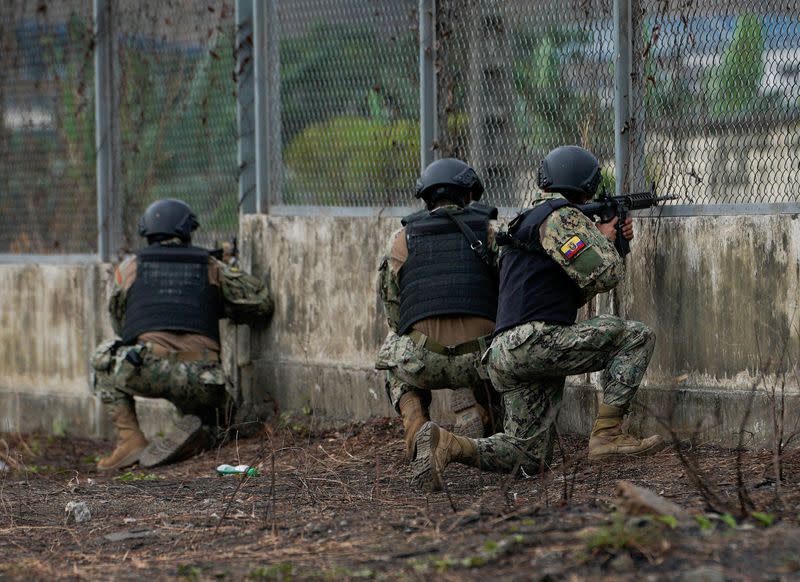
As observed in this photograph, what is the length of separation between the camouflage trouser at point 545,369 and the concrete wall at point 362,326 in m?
0.41

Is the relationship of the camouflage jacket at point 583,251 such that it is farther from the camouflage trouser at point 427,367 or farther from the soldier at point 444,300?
the camouflage trouser at point 427,367

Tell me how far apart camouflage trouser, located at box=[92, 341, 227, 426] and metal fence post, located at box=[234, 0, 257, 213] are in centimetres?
127

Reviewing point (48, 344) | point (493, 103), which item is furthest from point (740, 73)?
point (48, 344)

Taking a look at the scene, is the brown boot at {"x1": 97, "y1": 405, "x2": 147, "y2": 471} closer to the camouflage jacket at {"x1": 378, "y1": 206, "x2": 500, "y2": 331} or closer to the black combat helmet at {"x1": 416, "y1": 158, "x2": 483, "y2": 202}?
the camouflage jacket at {"x1": 378, "y1": 206, "x2": 500, "y2": 331}

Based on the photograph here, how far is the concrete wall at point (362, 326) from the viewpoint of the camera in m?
6.54

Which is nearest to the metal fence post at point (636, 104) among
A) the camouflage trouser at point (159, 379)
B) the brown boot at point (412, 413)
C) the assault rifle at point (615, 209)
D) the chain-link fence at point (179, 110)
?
the assault rifle at point (615, 209)

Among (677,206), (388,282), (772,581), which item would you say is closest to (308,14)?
(388,282)

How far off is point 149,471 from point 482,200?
2.50 metres

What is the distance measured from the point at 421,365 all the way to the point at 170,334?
232 centimetres

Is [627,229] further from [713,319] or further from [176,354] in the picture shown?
[176,354]

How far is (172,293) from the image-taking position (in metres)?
8.59

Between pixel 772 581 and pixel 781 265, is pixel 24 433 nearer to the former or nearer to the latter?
pixel 781 265

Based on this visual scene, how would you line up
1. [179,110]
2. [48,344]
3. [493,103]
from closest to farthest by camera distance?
1. [493,103]
2. [179,110]
3. [48,344]

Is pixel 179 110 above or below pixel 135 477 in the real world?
above
